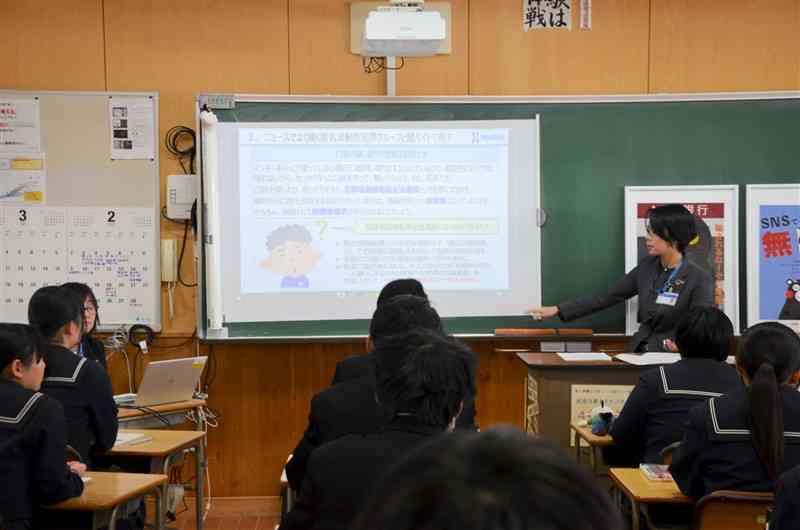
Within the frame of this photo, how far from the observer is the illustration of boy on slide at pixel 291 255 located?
4.56m

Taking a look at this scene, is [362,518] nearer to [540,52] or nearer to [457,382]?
[457,382]

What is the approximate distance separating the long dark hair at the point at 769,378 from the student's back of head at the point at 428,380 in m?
1.03

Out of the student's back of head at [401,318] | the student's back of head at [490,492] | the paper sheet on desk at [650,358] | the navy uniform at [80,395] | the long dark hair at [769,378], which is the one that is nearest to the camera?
the student's back of head at [490,492]

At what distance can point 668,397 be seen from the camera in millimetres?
2832

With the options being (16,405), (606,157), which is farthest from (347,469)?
(606,157)

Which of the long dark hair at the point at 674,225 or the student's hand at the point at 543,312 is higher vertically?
the long dark hair at the point at 674,225

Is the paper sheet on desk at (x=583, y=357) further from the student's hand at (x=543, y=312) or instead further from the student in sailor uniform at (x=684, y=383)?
the student in sailor uniform at (x=684, y=383)

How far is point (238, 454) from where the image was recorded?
4.78 m

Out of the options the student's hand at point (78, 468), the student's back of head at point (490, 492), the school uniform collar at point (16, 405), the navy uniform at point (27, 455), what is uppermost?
the student's back of head at point (490, 492)

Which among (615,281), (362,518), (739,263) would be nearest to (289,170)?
(615,281)

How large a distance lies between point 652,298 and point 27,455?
3328 mm

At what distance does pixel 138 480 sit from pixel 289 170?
229 cm

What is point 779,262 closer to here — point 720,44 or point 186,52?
point 720,44

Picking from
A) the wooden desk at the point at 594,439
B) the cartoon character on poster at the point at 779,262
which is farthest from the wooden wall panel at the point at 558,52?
the wooden desk at the point at 594,439
